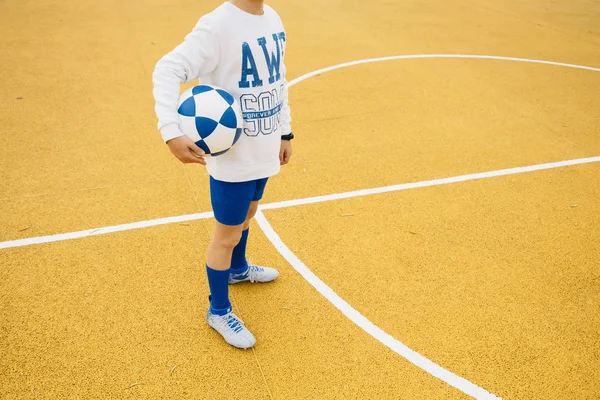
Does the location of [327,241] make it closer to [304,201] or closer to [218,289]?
[304,201]

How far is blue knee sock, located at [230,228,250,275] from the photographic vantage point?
330 centimetres

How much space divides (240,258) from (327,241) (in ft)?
2.91

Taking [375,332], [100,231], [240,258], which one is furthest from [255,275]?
[100,231]

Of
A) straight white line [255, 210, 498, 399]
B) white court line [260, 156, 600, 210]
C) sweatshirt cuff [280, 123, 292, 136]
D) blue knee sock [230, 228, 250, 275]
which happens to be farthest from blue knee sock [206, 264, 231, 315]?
white court line [260, 156, 600, 210]

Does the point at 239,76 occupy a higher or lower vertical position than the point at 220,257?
higher

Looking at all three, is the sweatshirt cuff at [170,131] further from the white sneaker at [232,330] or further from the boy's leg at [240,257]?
the white sneaker at [232,330]

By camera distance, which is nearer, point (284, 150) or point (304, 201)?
point (284, 150)

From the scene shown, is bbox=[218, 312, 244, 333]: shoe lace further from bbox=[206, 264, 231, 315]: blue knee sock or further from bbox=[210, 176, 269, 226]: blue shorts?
bbox=[210, 176, 269, 226]: blue shorts

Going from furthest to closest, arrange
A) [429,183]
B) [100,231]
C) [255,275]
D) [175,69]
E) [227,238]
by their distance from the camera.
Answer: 1. [429,183]
2. [100,231]
3. [255,275]
4. [227,238]
5. [175,69]

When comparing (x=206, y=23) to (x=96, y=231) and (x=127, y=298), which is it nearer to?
(x=127, y=298)

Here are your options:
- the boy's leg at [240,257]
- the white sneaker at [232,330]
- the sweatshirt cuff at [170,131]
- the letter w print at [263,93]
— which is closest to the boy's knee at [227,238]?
the boy's leg at [240,257]

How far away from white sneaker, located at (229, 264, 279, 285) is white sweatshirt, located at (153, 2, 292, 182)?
107 centimetres

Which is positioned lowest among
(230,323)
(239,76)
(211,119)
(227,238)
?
(230,323)

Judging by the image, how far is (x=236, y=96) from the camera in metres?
2.46
